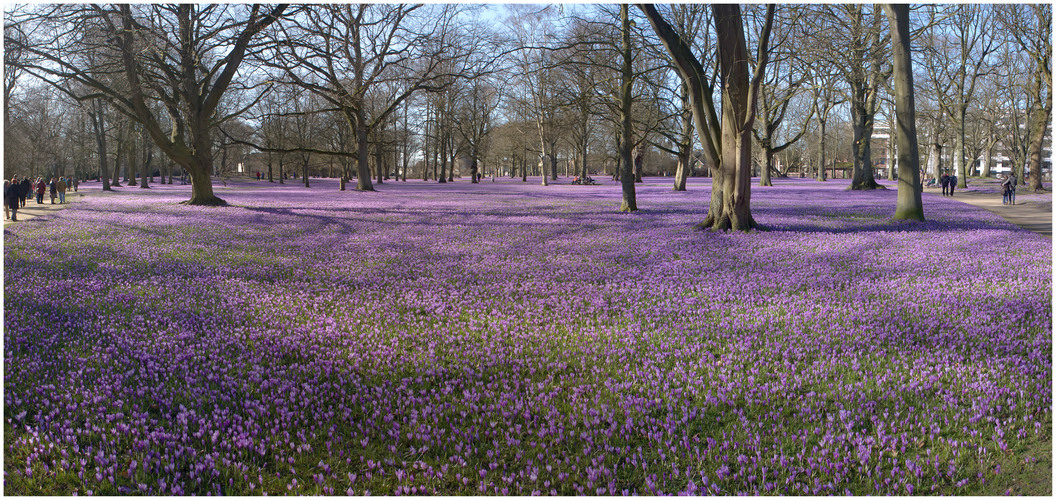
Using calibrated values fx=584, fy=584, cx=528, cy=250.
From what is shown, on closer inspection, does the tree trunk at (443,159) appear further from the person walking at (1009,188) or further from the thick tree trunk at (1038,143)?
the thick tree trunk at (1038,143)

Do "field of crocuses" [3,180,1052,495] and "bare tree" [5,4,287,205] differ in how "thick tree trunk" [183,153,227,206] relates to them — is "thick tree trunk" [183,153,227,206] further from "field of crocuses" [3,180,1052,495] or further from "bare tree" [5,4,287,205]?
"field of crocuses" [3,180,1052,495]

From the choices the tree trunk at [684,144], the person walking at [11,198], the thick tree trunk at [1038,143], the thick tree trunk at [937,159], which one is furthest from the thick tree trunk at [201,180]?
the thick tree trunk at [937,159]

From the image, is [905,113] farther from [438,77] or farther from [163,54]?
[163,54]

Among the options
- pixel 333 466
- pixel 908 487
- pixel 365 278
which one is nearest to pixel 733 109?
pixel 365 278

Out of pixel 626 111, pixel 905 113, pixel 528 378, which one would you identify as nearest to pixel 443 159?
pixel 626 111

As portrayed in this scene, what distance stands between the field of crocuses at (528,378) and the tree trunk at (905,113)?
734cm

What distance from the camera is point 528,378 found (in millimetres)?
5098

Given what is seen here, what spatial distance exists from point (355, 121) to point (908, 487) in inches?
1450

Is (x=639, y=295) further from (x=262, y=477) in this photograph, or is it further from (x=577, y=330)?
(x=262, y=477)

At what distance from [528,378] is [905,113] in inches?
670

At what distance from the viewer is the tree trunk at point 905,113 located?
1661cm

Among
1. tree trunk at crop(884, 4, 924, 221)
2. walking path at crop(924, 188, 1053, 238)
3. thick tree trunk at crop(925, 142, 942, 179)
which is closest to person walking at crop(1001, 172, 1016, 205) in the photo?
walking path at crop(924, 188, 1053, 238)

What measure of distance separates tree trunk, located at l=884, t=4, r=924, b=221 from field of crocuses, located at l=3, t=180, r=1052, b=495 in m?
7.34

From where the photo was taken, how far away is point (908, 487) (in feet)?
11.1
